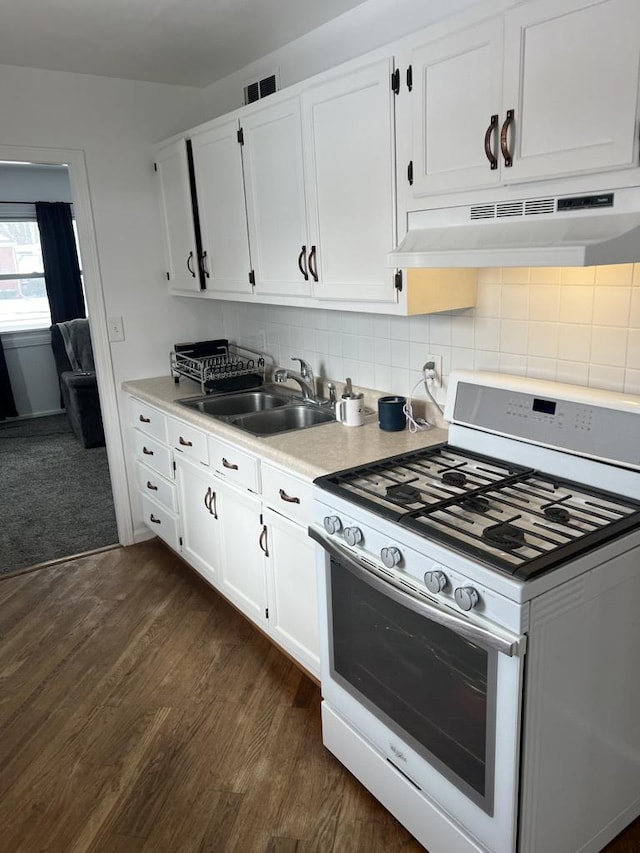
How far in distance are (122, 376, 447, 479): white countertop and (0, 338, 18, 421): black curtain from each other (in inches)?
182

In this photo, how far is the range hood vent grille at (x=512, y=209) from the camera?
1.64 m

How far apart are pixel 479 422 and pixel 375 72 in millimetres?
1126

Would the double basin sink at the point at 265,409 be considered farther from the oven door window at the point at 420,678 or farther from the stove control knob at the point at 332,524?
the oven door window at the point at 420,678

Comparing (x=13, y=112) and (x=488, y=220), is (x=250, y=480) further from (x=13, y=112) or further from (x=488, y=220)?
(x=13, y=112)

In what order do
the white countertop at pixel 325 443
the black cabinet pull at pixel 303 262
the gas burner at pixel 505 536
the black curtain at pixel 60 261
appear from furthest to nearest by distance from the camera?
the black curtain at pixel 60 261, the black cabinet pull at pixel 303 262, the white countertop at pixel 325 443, the gas burner at pixel 505 536

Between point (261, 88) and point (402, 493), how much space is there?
2.21m

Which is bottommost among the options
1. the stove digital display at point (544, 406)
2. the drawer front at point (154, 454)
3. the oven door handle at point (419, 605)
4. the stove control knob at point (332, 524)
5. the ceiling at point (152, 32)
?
the drawer front at point (154, 454)

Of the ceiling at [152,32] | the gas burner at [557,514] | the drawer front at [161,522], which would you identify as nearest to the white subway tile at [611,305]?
the gas burner at [557,514]

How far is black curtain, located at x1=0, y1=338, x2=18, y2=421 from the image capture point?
6.65 m

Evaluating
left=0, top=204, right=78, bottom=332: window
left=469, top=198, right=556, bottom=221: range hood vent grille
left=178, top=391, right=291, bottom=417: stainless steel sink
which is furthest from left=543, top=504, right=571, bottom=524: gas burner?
left=0, top=204, right=78, bottom=332: window

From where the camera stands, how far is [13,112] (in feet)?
10.3

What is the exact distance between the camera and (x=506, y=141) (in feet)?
5.51

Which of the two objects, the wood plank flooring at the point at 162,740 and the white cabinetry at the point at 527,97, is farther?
the wood plank flooring at the point at 162,740

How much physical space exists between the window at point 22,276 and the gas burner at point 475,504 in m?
6.17
